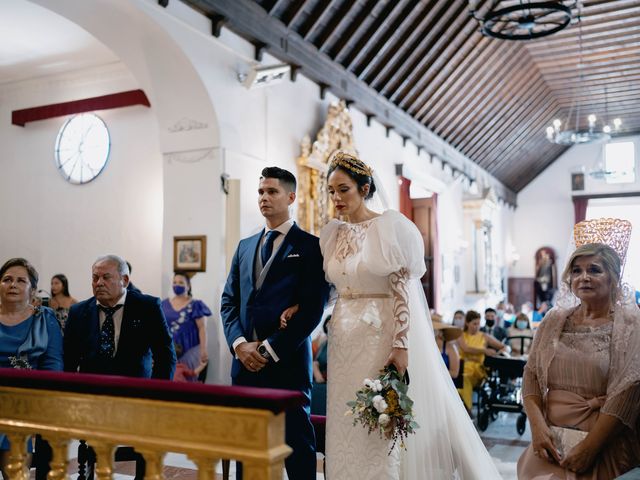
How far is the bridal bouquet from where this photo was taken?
109 inches

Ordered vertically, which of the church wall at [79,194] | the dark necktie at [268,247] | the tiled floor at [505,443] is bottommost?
the tiled floor at [505,443]

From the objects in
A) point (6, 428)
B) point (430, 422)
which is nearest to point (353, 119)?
point (430, 422)

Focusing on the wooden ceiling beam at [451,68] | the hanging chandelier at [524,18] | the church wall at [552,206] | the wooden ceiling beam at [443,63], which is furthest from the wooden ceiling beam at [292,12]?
the church wall at [552,206]

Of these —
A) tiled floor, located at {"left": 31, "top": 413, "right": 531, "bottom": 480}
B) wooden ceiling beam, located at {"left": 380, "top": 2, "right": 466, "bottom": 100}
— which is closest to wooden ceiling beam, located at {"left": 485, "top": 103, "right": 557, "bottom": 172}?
wooden ceiling beam, located at {"left": 380, "top": 2, "right": 466, "bottom": 100}

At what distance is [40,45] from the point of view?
26.8ft

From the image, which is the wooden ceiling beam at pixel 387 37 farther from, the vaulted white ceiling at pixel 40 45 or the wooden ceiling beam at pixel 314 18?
the vaulted white ceiling at pixel 40 45

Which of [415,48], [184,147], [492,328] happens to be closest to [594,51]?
[415,48]

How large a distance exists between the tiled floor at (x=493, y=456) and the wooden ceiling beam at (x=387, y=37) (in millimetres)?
5305

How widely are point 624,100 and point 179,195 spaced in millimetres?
13878

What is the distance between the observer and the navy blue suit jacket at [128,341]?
316 cm

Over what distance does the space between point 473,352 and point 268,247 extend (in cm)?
520

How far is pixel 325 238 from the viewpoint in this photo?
3.21 meters

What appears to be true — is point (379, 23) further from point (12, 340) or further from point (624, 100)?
point (624, 100)

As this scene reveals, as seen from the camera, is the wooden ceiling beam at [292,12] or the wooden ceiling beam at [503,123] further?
the wooden ceiling beam at [503,123]
